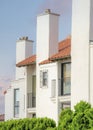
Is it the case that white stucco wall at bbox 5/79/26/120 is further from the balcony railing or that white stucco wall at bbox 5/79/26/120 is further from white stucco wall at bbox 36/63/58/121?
white stucco wall at bbox 36/63/58/121

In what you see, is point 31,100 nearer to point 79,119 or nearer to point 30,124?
point 30,124

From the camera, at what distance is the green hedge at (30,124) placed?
130 ft

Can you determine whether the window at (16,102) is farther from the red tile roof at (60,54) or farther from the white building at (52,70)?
the red tile roof at (60,54)

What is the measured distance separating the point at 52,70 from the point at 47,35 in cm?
304

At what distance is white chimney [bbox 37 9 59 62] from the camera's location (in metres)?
46.3

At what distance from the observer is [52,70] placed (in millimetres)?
45094

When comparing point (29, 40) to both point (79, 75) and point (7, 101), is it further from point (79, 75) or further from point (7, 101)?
point (79, 75)

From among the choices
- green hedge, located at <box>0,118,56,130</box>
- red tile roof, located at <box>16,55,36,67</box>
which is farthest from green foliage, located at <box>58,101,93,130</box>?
red tile roof, located at <box>16,55,36,67</box>

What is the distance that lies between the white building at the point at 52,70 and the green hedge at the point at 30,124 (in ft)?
7.92

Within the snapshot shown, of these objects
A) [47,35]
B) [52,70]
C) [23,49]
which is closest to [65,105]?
[52,70]

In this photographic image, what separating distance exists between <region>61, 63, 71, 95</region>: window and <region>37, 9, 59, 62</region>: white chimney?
2898 millimetres

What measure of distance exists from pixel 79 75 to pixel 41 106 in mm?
8915

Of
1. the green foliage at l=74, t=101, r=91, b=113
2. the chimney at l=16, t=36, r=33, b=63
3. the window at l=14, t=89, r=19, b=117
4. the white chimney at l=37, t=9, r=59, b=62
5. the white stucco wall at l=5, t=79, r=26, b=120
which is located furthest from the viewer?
the chimney at l=16, t=36, r=33, b=63

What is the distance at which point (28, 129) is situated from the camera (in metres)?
40.6
